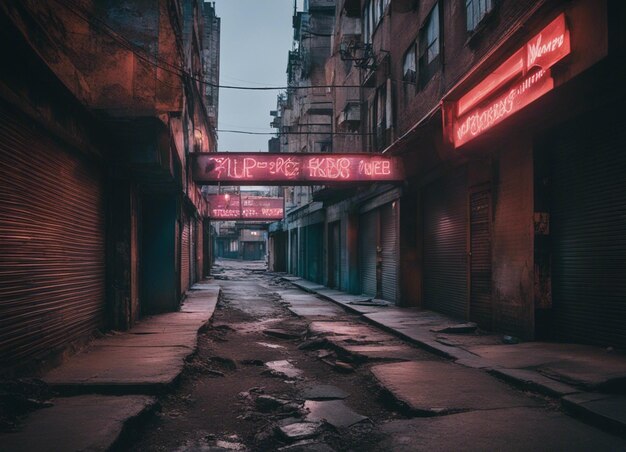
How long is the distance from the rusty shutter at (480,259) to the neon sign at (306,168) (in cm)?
384

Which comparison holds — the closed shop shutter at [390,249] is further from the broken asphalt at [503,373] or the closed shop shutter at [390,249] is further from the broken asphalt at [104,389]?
the broken asphalt at [104,389]

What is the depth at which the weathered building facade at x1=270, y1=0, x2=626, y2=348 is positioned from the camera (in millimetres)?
6988

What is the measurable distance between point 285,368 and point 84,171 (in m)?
4.57

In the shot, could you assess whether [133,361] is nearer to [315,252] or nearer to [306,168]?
[306,168]

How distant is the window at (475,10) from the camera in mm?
9938

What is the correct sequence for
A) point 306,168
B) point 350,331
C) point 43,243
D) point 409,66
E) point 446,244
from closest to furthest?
1. point 43,243
2. point 350,331
3. point 446,244
4. point 306,168
5. point 409,66

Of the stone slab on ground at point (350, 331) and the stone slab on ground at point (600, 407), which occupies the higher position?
the stone slab on ground at point (600, 407)

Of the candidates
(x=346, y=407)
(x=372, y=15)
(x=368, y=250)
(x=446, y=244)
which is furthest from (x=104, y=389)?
(x=372, y=15)

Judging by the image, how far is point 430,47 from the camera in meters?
13.5

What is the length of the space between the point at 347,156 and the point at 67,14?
7692mm

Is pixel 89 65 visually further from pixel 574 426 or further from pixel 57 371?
pixel 574 426

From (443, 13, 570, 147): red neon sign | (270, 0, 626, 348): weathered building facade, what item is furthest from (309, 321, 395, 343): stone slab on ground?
(443, 13, 570, 147): red neon sign

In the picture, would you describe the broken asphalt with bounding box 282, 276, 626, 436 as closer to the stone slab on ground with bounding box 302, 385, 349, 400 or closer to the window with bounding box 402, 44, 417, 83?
the stone slab on ground with bounding box 302, 385, 349, 400

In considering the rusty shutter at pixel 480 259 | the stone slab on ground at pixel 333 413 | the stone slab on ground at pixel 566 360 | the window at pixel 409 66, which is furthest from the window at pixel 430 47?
the stone slab on ground at pixel 333 413
